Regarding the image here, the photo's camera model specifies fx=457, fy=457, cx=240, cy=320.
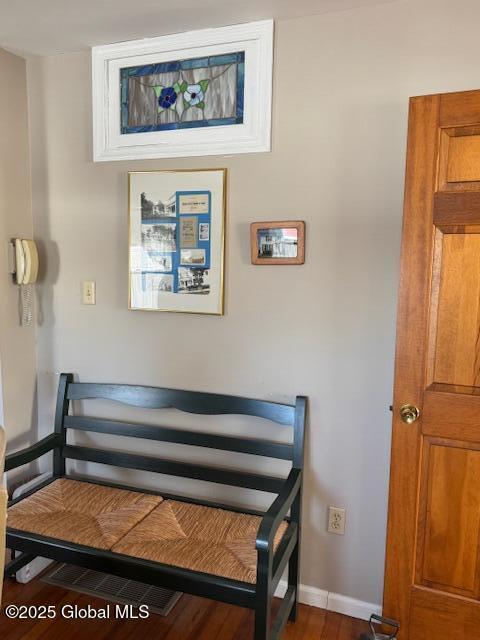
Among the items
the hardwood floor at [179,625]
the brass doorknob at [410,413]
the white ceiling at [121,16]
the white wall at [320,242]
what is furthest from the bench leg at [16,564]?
the white ceiling at [121,16]

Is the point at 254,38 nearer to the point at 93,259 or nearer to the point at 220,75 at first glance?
the point at 220,75

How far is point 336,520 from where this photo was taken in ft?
6.29

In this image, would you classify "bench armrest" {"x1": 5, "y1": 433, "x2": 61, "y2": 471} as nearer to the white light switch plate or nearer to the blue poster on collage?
the white light switch plate

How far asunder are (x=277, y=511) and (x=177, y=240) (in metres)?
1.18

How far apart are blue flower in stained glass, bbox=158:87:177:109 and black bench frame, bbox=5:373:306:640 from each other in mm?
1263

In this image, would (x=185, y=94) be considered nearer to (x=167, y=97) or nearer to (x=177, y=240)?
(x=167, y=97)

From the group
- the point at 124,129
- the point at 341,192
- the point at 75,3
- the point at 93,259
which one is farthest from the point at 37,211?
the point at 341,192

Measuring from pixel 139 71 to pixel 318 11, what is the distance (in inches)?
31.7

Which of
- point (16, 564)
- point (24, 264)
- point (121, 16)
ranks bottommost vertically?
point (16, 564)

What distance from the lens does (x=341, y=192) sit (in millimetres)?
1801

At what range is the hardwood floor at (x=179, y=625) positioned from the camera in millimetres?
1806

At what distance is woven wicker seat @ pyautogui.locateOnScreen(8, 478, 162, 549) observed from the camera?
1767 millimetres

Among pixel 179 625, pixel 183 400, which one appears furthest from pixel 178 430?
pixel 179 625

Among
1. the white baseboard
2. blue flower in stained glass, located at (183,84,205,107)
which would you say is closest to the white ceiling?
blue flower in stained glass, located at (183,84,205,107)
